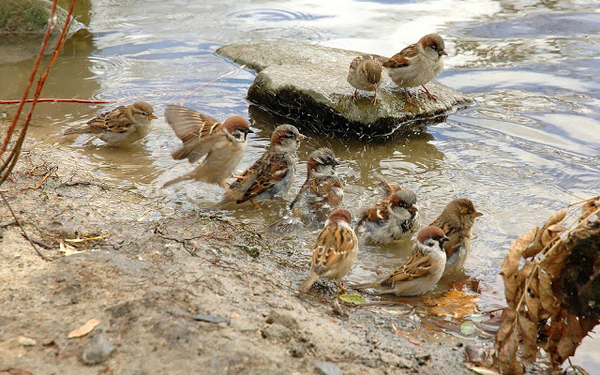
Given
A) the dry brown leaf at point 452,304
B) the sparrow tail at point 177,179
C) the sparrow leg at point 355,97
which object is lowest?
the dry brown leaf at point 452,304

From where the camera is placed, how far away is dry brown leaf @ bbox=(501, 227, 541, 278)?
11.8 feet

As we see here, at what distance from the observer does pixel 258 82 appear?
350 inches

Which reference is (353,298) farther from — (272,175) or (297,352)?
(272,175)

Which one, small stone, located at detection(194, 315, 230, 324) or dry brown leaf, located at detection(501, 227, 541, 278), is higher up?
dry brown leaf, located at detection(501, 227, 541, 278)

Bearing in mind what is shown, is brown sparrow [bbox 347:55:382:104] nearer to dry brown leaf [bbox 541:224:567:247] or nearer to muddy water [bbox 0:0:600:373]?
muddy water [bbox 0:0:600:373]

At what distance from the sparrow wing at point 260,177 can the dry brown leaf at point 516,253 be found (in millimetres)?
3247

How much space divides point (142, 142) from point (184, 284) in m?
4.60

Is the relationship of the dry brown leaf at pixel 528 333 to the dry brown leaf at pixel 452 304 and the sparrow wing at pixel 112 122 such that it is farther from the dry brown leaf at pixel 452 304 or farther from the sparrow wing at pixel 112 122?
the sparrow wing at pixel 112 122

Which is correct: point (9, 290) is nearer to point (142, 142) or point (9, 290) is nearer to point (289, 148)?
point (289, 148)

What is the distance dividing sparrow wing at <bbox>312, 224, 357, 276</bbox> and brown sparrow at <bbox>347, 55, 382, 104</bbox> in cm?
311

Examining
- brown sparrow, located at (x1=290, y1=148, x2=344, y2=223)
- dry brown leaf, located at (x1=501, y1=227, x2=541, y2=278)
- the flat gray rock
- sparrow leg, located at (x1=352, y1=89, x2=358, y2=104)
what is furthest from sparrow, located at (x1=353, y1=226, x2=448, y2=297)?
sparrow leg, located at (x1=352, y1=89, x2=358, y2=104)

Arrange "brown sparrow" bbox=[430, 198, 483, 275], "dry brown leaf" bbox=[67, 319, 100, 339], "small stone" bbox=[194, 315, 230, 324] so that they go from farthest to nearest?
"brown sparrow" bbox=[430, 198, 483, 275] < "small stone" bbox=[194, 315, 230, 324] < "dry brown leaf" bbox=[67, 319, 100, 339]

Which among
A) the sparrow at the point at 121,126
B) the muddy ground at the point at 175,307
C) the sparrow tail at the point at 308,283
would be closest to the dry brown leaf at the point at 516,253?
the muddy ground at the point at 175,307

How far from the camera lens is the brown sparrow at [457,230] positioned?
5211mm
